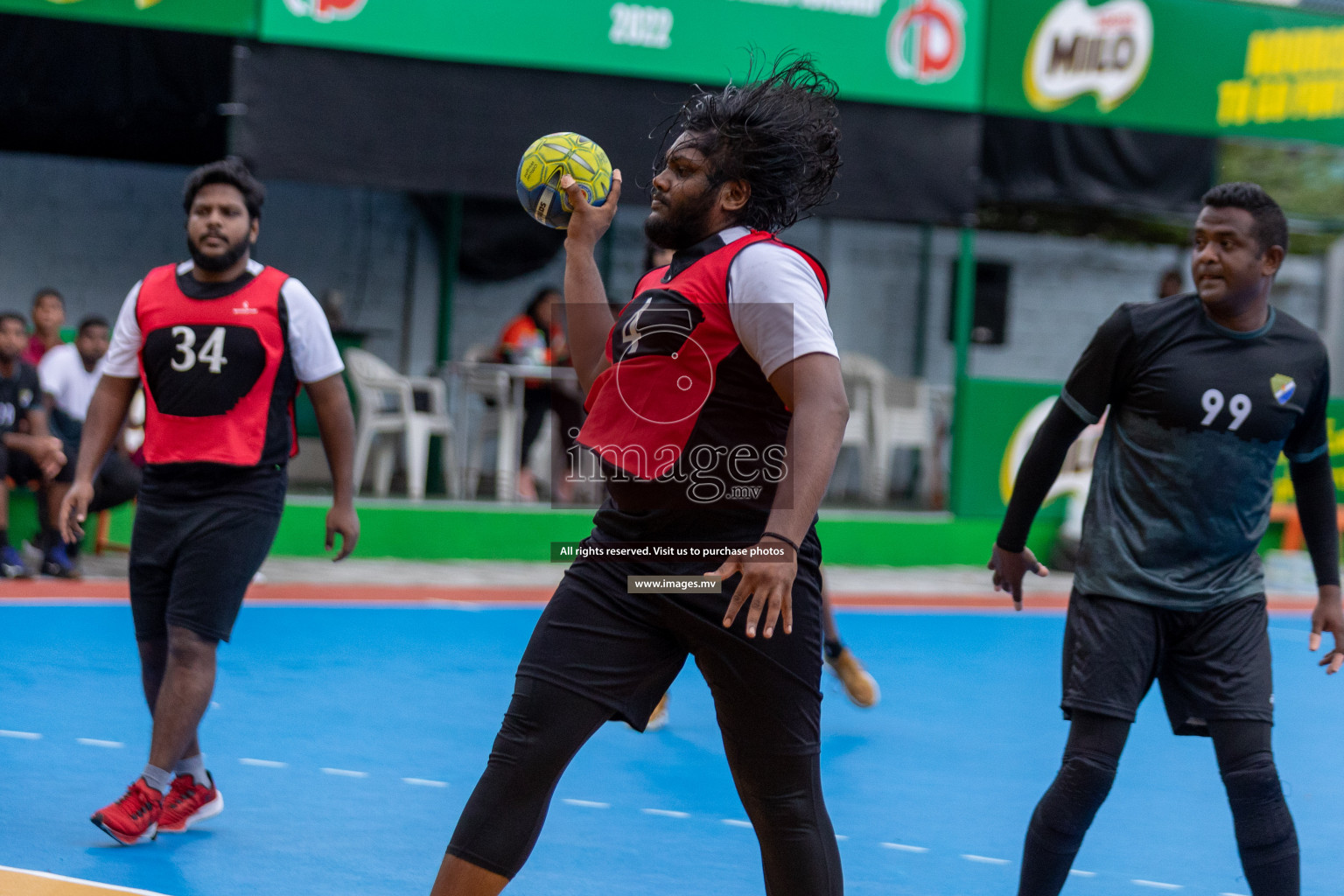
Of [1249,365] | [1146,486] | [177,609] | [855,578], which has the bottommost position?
[855,578]

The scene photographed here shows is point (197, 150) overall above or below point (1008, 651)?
above

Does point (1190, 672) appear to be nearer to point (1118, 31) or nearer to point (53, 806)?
point (53, 806)

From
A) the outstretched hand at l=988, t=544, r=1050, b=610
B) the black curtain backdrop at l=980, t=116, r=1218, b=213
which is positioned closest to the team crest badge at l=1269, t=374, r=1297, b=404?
the outstretched hand at l=988, t=544, r=1050, b=610

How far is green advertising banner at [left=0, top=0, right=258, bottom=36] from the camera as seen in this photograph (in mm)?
10812

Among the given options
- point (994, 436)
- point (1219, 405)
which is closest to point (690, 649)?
point (1219, 405)

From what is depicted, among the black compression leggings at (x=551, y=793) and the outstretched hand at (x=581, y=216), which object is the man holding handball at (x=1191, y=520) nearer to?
the black compression leggings at (x=551, y=793)

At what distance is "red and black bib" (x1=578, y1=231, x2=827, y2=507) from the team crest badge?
1423 millimetres

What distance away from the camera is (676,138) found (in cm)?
349

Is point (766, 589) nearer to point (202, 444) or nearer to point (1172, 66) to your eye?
point (202, 444)

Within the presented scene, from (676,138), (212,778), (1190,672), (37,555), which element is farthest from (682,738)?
(37,555)

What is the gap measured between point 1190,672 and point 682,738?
2.97m

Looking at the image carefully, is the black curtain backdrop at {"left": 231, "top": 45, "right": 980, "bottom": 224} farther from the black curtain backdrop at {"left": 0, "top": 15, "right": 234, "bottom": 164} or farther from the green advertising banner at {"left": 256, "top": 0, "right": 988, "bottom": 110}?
the black curtain backdrop at {"left": 0, "top": 15, "right": 234, "bottom": 164}

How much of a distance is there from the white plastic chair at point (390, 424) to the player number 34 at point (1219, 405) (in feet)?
29.6

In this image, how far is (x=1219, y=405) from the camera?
3.97 metres
